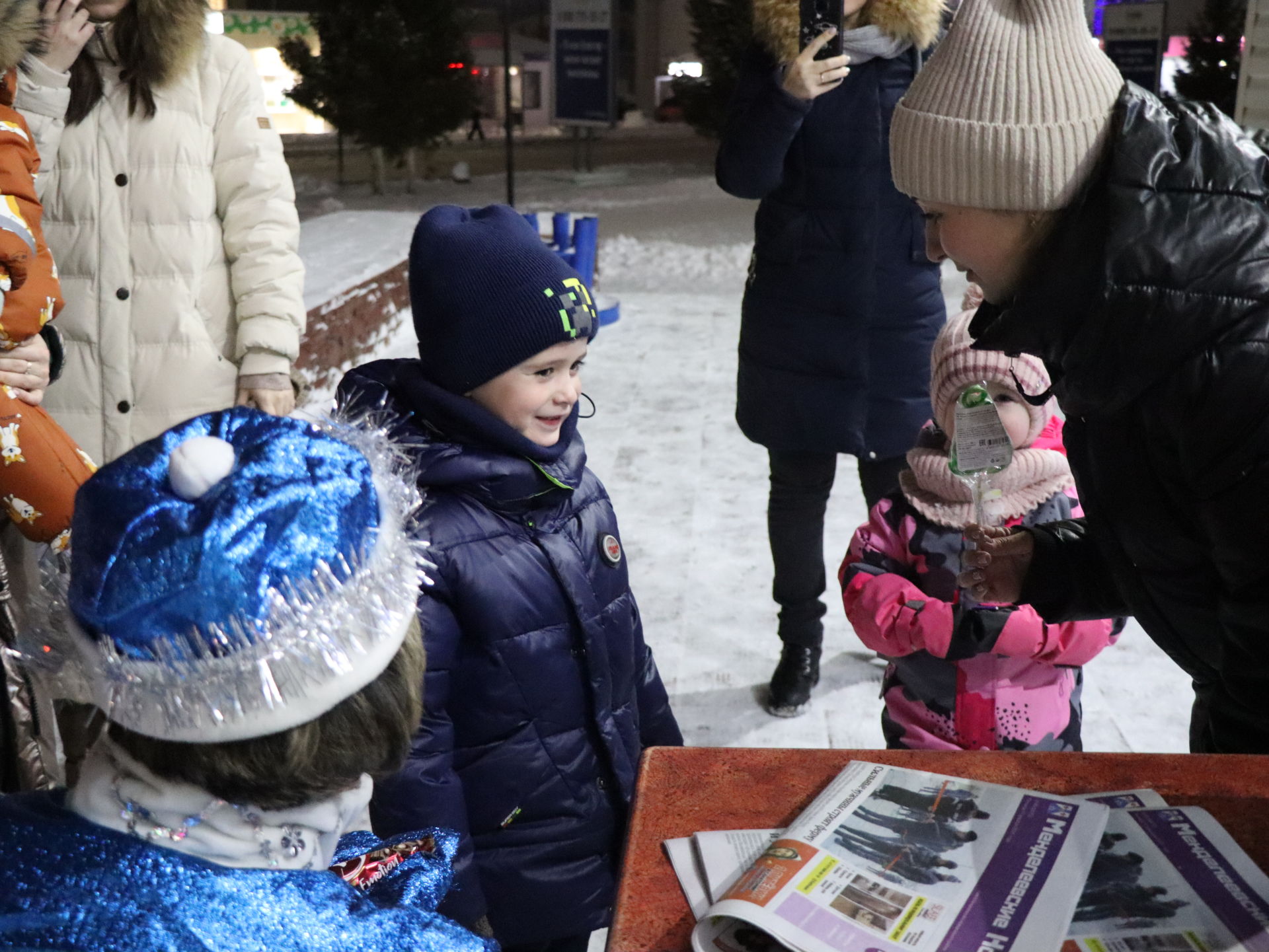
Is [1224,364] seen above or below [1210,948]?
above

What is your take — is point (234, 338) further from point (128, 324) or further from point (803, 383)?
point (803, 383)

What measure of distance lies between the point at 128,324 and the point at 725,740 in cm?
171

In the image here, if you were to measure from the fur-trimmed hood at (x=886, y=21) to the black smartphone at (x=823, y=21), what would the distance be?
0.14 feet

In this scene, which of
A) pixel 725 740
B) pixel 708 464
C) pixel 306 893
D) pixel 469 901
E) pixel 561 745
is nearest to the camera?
pixel 306 893

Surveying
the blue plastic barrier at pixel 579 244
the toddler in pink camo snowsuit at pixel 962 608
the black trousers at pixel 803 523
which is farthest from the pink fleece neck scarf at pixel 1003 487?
the blue plastic barrier at pixel 579 244

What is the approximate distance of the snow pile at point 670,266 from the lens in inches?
364

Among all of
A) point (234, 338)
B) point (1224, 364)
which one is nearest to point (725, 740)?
point (234, 338)

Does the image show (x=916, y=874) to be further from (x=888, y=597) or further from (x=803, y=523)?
(x=803, y=523)

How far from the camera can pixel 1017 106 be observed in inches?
54.8

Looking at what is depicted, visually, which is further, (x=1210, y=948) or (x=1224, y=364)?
(x=1224, y=364)

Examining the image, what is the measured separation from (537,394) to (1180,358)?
944 mm

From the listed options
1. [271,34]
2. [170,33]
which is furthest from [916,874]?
[271,34]

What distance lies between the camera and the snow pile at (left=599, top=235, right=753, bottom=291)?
9.25 m

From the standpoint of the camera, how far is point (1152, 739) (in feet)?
9.74
